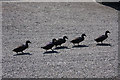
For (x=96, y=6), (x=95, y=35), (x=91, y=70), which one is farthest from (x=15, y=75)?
(x=96, y=6)

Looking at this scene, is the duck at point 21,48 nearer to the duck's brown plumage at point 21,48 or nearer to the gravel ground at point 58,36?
the duck's brown plumage at point 21,48

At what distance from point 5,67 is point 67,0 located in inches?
722

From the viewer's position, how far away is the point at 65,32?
20.9m

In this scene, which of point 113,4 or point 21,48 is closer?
point 21,48

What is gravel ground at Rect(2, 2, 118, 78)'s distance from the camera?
45.8 feet

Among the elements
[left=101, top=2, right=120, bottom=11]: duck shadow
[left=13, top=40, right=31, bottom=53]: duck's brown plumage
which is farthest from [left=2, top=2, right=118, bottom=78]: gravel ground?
[left=101, top=2, right=120, bottom=11]: duck shadow

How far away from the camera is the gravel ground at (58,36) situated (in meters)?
14.0

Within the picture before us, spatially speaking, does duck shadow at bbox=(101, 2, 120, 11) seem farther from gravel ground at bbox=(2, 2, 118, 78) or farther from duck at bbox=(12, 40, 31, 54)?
duck at bbox=(12, 40, 31, 54)

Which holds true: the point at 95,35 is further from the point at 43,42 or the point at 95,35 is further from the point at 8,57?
the point at 8,57

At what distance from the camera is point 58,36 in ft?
65.1

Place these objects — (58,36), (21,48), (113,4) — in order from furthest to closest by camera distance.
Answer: (113,4)
(58,36)
(21,48)

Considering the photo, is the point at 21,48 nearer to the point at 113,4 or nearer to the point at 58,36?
the point at 58,36

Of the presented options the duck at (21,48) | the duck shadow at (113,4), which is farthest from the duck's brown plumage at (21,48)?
the duck shadow at (113,4)

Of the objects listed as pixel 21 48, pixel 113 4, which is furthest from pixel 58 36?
pixel 113 4
